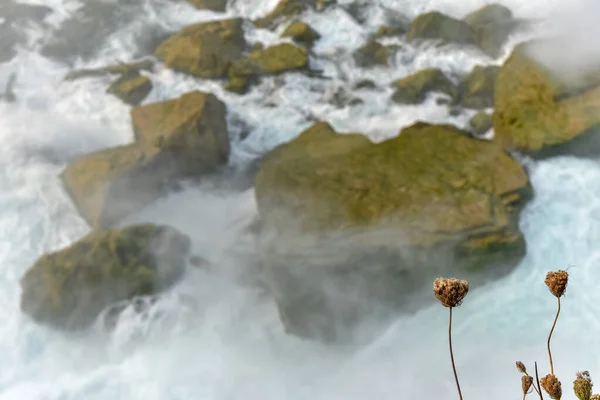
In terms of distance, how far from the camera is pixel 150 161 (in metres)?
9.75

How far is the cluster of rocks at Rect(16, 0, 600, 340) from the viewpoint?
7.50 m

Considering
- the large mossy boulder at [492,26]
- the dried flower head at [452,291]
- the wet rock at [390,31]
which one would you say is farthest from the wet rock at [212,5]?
the dried flower head at [452,291]

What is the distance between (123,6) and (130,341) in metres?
12.4

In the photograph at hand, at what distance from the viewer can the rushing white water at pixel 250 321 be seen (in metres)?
6.87

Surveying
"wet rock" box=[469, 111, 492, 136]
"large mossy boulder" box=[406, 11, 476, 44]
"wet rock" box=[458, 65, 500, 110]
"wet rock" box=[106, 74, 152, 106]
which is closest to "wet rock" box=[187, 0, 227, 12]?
"wet rock" box=[106, 74, 152, 106]

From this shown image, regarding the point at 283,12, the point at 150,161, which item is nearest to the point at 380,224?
the point at 150,161

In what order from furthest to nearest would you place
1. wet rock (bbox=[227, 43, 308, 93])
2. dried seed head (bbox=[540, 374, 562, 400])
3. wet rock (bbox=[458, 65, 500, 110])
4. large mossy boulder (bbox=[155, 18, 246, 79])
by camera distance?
large mossy boulder (bbox=[155, 18, 246, 79])
wet rock (bbox=[227, 43, 308, 93])
wet rock (bbox=[458, 65, 500, 110])
dried seed head (bbox=[540, 374, 562, 400])

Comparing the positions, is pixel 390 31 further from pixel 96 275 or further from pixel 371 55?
pixel 96 275

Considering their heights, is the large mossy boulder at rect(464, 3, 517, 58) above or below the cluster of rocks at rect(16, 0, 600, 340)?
above

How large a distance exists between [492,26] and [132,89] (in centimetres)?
939

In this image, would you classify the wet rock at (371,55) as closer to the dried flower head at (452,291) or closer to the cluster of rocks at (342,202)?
the cluster of rocks at (342,202)

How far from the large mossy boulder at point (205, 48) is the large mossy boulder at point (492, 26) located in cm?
628

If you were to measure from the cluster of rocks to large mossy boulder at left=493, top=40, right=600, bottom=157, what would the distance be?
0.03 metres

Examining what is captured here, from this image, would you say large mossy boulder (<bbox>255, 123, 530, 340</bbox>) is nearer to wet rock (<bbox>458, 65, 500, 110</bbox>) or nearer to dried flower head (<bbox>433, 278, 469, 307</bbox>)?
wet rock (<bbox>458, 65, 500, 110</bbox>)
